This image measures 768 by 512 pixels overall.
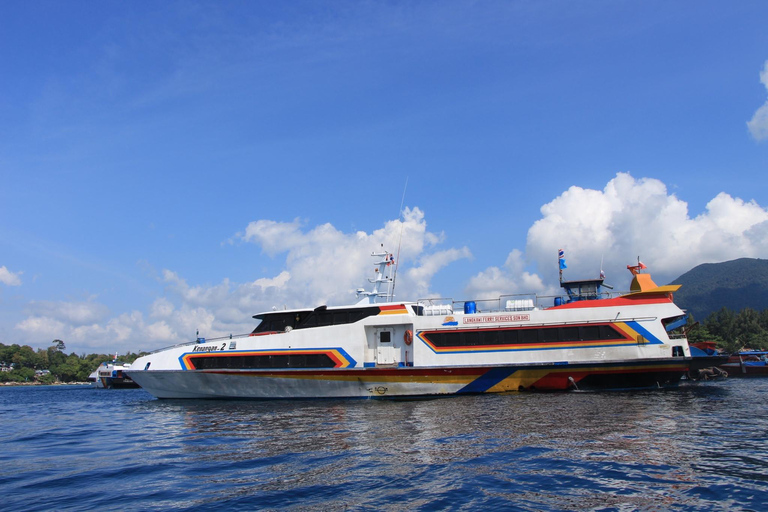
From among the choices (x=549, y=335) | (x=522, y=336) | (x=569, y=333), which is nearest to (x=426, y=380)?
(x=522, y=336)

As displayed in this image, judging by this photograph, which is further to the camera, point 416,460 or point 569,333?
point 569,333

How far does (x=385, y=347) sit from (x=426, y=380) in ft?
7.21

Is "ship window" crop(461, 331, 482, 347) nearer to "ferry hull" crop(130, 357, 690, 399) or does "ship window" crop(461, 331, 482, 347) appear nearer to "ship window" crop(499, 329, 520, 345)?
"ship window" crop(499, 329, 520, 345)

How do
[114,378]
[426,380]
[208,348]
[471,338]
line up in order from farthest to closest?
[114,378] → [208,348] → [471,338] → [426,380]

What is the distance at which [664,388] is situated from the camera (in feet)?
62.9

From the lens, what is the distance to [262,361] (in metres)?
20.6

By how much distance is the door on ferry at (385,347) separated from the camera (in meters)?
20.2

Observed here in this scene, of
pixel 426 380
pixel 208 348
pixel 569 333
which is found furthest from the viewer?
pixel 208 348

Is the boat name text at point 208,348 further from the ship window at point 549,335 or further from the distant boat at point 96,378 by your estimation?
the distant boat at point 96,378

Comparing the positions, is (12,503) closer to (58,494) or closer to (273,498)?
(58,494)

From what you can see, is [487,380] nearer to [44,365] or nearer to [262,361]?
[262,361]

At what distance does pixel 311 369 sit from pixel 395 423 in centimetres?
768

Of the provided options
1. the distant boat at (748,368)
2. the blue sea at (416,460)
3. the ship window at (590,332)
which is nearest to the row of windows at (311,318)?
the blue sea at (416,460)

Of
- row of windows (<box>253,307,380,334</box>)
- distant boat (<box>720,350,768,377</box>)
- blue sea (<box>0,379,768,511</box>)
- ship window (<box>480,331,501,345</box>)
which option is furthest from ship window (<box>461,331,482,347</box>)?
distant boat (<box>720,350,768,377</box>)
